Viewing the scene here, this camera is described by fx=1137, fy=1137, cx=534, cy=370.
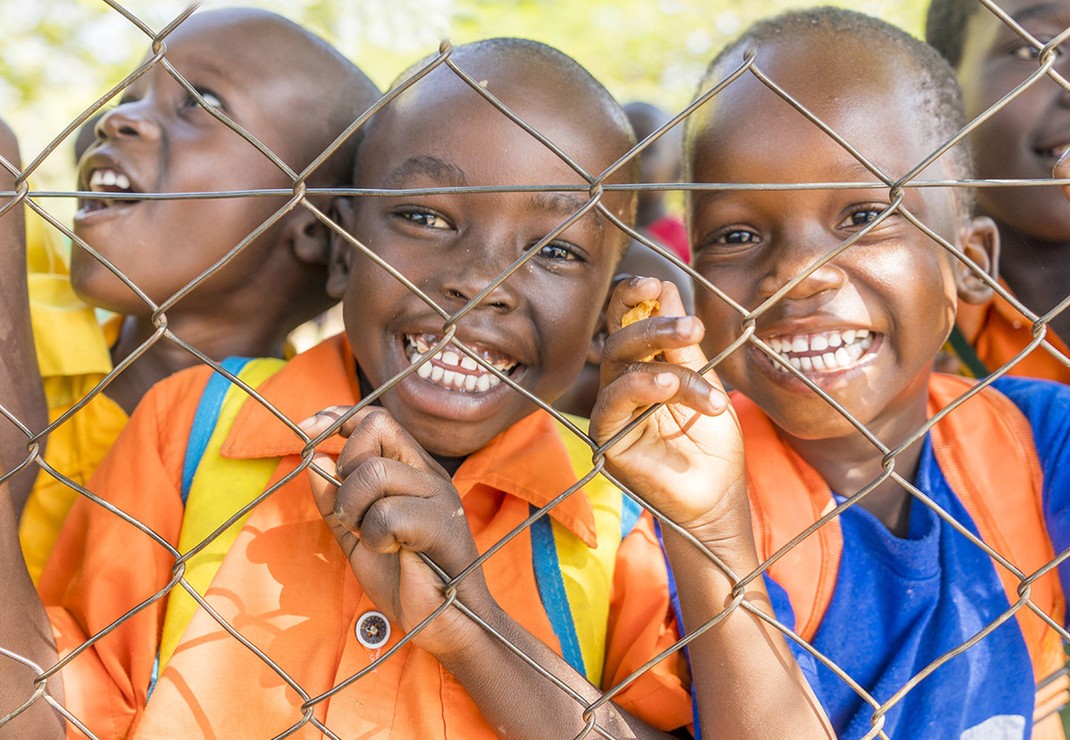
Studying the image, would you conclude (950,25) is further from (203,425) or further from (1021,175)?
(203,425)

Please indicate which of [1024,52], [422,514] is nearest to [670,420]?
[422,514]

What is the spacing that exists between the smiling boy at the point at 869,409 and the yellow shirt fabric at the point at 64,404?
3.42 ft

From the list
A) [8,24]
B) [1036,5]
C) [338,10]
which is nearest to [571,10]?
[338,10]

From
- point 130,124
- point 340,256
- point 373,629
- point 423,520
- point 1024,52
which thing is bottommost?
point 373,629

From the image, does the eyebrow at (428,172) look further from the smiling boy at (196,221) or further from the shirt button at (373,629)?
the shirt button at (373,629)

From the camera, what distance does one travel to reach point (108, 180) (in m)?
2.08

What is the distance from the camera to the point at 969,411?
1792 mm

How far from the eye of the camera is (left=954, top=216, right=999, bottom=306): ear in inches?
73.5

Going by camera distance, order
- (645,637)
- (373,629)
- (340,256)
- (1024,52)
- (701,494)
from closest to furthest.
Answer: (701,494), (373,629), (645,637), (340,256), (1024,52)

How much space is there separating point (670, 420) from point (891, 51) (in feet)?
2.72

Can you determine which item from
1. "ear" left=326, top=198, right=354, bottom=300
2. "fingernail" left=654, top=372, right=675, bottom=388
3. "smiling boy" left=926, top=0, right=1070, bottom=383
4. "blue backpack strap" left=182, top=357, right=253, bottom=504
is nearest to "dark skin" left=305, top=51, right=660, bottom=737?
"ear" left=326, top=198, right=354, bottom=300

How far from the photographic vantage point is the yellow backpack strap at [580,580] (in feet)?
5.09

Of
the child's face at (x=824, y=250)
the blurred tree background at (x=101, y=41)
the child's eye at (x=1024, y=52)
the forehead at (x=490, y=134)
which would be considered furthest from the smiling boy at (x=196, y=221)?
the blurred tree background at (x=101, y=41)

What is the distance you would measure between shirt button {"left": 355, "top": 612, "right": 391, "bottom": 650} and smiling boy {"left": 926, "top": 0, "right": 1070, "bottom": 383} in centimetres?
135
